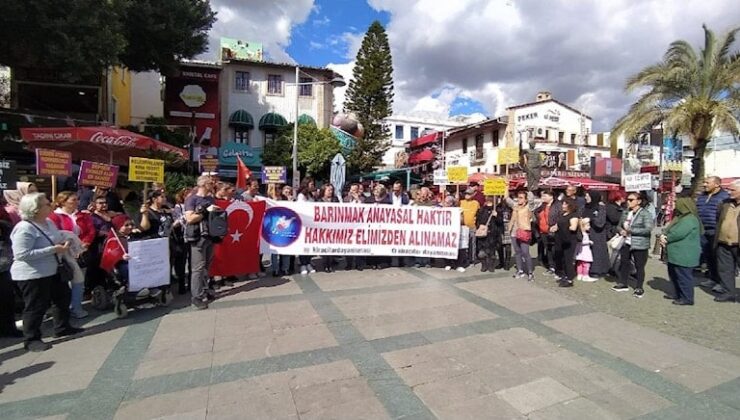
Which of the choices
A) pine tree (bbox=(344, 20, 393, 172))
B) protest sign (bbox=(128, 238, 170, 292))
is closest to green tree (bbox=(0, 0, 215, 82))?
protest sign (bbox=(128, 238, 170, 292))

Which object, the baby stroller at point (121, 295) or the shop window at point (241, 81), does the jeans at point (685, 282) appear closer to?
the baby stroller at point (121, 295)

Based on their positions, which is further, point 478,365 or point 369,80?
point 369,80

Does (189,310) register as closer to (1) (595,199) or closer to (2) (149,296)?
(2) (149,296)

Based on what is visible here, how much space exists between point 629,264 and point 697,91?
29.3 feet

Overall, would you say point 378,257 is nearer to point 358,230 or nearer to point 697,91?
point 358,230

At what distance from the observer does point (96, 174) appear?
699cm

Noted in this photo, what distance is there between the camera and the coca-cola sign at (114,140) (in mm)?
10188

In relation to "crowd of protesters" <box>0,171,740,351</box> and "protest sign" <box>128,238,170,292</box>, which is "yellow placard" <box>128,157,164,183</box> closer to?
"crowd of protesters" <box>0,171,740,351</box>

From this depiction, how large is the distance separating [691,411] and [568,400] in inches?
35.1

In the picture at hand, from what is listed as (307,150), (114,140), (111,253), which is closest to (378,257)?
(111,253)

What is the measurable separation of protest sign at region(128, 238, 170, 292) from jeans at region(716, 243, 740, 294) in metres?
8.45

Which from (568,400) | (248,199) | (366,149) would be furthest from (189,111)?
(568,400)

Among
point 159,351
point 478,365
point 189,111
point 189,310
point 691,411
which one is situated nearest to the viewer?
point 691,411

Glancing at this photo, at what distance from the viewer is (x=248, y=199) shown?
7809 millimetres
